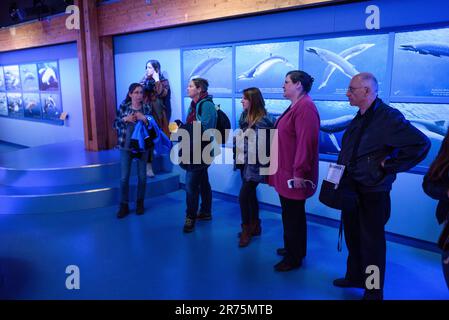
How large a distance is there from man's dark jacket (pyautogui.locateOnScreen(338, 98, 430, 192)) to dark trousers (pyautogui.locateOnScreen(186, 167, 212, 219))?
5.39 feet

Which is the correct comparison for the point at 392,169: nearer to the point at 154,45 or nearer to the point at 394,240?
the point at 394,240

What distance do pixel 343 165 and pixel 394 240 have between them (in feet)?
5.21

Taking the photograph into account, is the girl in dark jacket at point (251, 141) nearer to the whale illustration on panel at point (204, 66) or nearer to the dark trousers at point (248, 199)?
the dark trousers at point (248, 199)

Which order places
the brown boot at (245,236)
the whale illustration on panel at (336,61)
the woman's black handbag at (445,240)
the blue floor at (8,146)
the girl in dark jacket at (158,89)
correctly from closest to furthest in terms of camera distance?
1. the woman's black handbag at (445,240)
2. the brown boot at (245,236)
3. the whale illustration on panel at (336,61)
4. the girl in dark jacket at (158,89)
5. the blue floor at (8,146)

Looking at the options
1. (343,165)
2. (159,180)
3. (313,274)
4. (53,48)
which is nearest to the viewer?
(343,165)

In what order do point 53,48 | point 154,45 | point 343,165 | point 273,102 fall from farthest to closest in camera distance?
point 53,48 → point 154,45 → point 273,102 → point 343,165

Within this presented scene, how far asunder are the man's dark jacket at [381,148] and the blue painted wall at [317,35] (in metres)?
1.33

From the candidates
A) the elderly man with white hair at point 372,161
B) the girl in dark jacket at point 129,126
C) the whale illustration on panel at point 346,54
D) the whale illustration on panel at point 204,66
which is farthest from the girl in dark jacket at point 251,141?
the whale illustration on panel at point 204,66

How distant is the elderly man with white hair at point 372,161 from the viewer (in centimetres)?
215

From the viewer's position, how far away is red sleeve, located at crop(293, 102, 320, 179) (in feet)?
8.43

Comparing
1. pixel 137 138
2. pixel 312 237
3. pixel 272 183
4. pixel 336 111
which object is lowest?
pixel 312 237

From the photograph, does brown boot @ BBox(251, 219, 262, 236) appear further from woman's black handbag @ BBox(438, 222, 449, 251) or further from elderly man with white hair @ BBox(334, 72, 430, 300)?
woman's black handbag @ BBox(438, 222, 449, 251)

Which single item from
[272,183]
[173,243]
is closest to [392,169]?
[272,183]

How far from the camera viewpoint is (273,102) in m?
4.29
